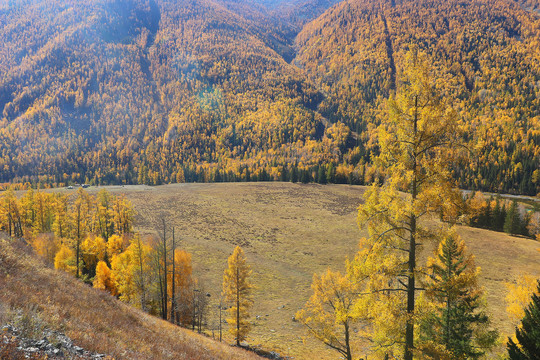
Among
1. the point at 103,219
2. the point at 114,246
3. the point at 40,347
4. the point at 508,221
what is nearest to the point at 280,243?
→ the point at 114,246

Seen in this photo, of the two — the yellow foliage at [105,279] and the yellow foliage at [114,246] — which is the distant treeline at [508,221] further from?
the yellow foliage at [114,246]

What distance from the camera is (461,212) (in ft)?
26.5

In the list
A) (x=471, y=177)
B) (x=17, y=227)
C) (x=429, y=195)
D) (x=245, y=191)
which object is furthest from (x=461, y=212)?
(x=471, y=177)

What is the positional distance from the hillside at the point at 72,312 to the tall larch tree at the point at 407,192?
824cm

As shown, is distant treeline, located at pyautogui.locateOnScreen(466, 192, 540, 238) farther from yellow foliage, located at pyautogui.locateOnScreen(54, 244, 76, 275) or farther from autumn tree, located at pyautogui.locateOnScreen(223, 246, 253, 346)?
yellow foliage, located at pyautogui.locateOnScreen(54, 244, 76, 275)

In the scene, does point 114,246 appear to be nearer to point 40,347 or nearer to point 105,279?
point 105,279

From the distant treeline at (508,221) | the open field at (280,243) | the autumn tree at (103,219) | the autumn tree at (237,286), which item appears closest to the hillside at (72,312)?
the autumn tree at (237,286)

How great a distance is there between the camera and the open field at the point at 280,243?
120 ft

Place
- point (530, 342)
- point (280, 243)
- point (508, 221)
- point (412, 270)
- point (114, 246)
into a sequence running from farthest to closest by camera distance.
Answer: point (508, 221)
point (280, 243)
point (114, 246)
point (530, 342)
point (412, 270)

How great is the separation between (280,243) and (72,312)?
53.4 meters

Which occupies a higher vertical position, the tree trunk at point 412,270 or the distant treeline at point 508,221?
the tree trunk at point 412,270

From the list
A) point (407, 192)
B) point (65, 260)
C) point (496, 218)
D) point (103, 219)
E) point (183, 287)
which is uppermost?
point (407, 192)

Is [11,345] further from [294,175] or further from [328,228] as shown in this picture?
[294,175]

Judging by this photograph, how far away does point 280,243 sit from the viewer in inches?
2403
